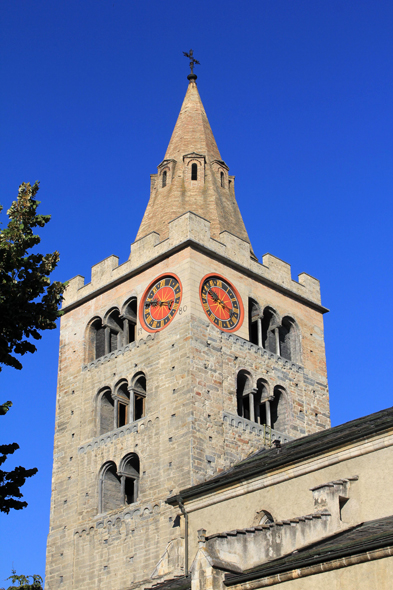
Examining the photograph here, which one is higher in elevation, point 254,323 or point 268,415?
point 254,323

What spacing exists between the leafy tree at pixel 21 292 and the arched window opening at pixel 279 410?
21.2 metres

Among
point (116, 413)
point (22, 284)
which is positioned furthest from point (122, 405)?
point (22, 284)

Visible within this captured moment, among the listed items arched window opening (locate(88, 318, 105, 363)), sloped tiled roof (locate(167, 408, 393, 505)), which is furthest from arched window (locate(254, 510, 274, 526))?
arched window opening (locate(88, 318, 105, 363))

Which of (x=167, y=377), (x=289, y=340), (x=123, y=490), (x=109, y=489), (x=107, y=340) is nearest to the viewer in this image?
(x=123, y=490)

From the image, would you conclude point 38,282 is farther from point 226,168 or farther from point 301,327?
point 226,168

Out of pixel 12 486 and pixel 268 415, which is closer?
pixel 12 486

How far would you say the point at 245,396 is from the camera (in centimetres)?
3891

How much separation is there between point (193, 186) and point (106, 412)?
40.9 ft

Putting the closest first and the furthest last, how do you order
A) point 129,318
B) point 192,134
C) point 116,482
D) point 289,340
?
1. point 116,482
2. point 129,318
3. point 289,340
4. point 192,134

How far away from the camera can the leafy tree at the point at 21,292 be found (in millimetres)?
19031

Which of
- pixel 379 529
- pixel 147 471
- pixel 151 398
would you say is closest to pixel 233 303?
pixel 151 398

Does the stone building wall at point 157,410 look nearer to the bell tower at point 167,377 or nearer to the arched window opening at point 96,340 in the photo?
the bell tower at point 167,377

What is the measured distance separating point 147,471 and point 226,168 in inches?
720

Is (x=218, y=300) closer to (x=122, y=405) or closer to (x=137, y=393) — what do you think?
(x=137, y=393)
